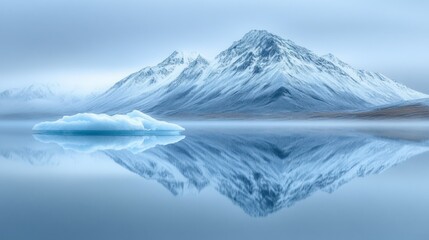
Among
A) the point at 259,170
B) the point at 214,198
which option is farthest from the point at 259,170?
the point at 214,198

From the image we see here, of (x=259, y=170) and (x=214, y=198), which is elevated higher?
(x=214, y=198)

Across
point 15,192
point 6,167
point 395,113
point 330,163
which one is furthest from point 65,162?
point 395,113

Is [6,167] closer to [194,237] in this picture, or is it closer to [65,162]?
[65,162]

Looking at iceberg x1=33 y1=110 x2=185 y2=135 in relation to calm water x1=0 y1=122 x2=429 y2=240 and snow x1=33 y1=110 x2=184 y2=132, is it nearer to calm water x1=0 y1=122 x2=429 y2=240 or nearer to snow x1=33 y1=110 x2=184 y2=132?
snow x1=33 y1=110 x2=184 y2=132

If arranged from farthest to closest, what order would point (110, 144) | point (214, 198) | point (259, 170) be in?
point (110, 144) → point (259, 170) → point (214, 198)

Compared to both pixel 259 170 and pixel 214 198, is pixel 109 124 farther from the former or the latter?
pixel 214 198

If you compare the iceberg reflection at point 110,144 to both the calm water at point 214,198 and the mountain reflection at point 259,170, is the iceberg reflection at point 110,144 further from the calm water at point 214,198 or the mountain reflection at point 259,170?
the calm water at point 214,198

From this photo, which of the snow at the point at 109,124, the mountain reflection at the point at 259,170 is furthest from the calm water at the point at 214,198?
the snow at the point at 109,124
